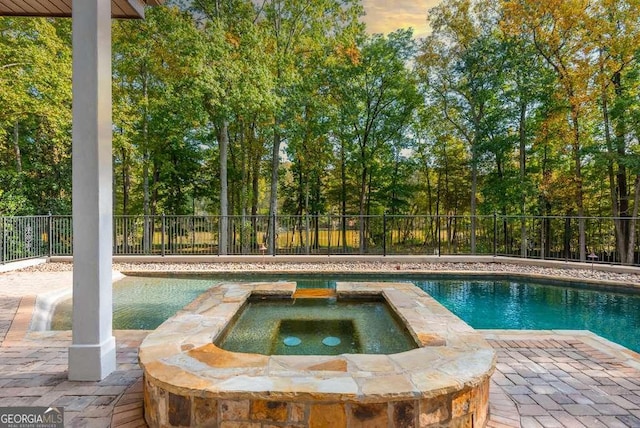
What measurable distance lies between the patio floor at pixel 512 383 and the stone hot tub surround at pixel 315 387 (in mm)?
170

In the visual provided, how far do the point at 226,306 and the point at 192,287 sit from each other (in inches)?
138

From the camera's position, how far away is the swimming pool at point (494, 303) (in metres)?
4.41

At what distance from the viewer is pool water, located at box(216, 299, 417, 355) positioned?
2.72 meters

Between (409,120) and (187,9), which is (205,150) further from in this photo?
(409,120)

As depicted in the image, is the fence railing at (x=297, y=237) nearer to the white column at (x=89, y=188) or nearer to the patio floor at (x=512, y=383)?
the patio floor at (x=512, y=383)

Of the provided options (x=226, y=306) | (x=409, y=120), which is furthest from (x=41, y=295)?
(x=409, y=120)

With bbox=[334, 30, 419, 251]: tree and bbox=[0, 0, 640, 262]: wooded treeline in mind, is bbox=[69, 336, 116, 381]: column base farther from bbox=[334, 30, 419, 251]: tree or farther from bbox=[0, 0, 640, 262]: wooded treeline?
bbox=[334, 30, 419, 251]: tree

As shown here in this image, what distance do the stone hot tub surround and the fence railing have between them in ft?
23.6

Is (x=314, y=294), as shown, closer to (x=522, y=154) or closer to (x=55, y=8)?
(x=55, y=8)

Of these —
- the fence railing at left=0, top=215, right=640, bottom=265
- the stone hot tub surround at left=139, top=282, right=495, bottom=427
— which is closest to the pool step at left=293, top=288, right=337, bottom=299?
the stone hot tub surround at left=139, top=282, right=495, bottom=427

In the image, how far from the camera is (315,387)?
1.60 m

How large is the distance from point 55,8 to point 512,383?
4.99 m

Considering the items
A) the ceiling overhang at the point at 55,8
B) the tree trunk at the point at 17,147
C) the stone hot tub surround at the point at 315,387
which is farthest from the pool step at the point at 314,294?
the tree trunk at the point at 17,147

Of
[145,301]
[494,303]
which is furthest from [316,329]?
[494,303]
